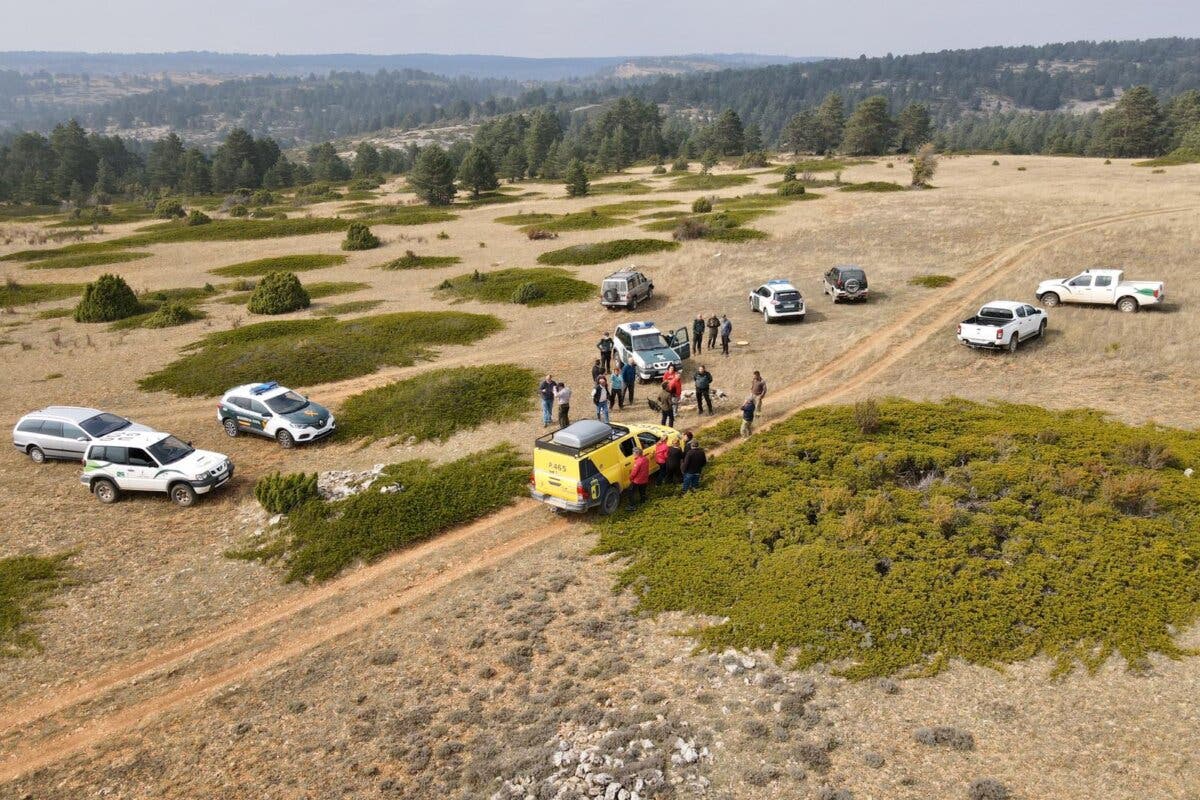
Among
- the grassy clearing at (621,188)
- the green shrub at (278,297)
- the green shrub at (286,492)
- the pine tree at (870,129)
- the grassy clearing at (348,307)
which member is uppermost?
Result: the pine tree at (870,129)

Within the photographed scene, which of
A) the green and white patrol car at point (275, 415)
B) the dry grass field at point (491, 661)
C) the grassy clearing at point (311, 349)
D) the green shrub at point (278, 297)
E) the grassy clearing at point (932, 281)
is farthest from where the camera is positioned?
the green shrub at point (278, 297)

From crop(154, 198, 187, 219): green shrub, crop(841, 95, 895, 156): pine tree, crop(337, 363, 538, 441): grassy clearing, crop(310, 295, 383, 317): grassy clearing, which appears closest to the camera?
crop(337, 363, 538, 441): grassy clearing

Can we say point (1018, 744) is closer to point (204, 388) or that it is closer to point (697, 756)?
point (697, 756)

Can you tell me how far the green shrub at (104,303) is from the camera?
4241cm

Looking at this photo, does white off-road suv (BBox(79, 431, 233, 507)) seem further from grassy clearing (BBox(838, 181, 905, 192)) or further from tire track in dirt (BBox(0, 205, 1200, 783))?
grassy clearing (BBox(838, 181, 905, 192))

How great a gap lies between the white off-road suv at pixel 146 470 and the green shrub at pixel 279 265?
123ft

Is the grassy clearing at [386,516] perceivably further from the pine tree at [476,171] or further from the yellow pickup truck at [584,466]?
the pine tree at [476,171]

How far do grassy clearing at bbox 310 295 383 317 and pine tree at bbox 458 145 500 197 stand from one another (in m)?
55.8

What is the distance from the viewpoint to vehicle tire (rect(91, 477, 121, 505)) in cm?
2102

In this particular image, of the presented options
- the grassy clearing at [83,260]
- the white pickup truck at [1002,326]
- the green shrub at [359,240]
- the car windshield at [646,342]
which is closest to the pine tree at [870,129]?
the green shrub at [359,240]

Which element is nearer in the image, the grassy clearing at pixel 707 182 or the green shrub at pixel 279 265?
the green shrub at pixel 279 265

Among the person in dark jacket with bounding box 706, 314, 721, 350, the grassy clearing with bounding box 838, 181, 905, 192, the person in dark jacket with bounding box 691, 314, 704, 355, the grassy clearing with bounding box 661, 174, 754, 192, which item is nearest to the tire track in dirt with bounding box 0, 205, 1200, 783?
the person in dark jacket with bounding box 691, 314, 704, 355

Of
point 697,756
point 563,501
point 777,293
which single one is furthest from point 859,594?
point 777,293

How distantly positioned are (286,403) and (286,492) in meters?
6.80
